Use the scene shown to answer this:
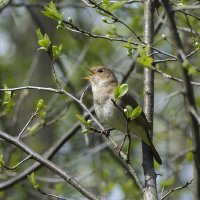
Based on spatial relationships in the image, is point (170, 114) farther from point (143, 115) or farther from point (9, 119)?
point (143, 115)

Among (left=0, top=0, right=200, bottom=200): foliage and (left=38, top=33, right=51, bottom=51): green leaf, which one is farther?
(left=0, top=0, right=200, bottom=200): foliage

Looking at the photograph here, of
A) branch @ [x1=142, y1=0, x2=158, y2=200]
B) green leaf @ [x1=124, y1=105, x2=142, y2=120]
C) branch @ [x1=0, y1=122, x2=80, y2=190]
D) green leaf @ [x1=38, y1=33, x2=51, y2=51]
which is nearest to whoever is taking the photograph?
green leaf @ [x1=124, y1=105, x2=142, y2=120]

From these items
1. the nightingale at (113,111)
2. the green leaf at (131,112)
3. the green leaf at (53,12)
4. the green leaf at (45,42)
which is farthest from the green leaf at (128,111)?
the nightingale at (113,111)

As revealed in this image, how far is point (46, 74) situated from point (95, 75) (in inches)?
161

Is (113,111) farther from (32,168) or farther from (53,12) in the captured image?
(53,12)

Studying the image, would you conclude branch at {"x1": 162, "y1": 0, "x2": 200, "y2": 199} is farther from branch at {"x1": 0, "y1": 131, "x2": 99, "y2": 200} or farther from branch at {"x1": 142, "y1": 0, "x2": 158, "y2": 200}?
branch at {"x1": 142, "y1": 0, "x2": 158, "y2": 200}

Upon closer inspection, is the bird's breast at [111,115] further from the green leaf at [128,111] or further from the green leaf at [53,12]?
the green leaf at [128,111]

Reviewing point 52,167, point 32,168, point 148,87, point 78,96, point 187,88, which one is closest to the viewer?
point 187,88

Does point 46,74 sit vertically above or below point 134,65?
below

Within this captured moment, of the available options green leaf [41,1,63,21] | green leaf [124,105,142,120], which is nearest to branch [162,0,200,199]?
green leaf [124,105,142,120]

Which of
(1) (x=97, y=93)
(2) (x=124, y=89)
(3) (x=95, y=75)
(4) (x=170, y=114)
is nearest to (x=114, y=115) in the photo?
(1) (x=97, y=93)

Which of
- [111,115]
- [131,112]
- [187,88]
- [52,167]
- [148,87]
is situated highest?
[187,88]

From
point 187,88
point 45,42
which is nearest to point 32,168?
point 45,42

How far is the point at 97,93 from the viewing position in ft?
18.8
